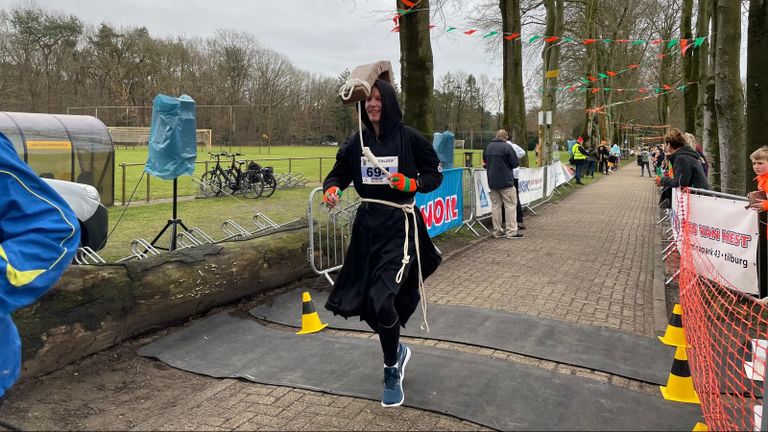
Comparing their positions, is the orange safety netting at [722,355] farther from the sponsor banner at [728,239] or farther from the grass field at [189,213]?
the grass field at [189,213]

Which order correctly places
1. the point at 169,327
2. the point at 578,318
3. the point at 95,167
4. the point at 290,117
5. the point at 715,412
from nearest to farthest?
the point at 715,412, the point at 169,327, the point at 578,318, the point at 95,167, the point at 290,117

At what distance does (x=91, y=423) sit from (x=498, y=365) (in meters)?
2.76

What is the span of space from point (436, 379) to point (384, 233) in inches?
44.5

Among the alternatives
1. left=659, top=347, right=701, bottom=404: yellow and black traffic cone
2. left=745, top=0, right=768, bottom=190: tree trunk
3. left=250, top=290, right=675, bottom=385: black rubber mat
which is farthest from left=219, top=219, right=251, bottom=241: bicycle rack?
left=745, top=0, right=768, bottom=190: tree trunk

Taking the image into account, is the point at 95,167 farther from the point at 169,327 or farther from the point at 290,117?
the point at 290,117

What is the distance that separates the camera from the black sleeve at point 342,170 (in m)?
4.07

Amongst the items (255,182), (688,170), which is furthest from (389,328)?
(255,182)

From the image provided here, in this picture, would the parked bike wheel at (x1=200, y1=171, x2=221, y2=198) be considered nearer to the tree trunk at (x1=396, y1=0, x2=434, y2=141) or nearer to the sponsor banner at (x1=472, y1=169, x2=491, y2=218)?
the sponsor banner at (x1=472, y1=169, x2=491, y2=218)

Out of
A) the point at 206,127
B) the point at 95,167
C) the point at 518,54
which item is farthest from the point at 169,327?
the point at 206,127

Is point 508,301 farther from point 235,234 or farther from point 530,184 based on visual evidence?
point 530,184

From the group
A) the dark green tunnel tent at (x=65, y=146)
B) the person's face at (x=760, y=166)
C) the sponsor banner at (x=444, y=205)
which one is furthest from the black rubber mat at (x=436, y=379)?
the dark green tunnel tent at (x=65, y=146)

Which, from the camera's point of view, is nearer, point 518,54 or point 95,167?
point 95,167

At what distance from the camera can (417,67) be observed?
9.87 meters

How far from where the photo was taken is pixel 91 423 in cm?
350
